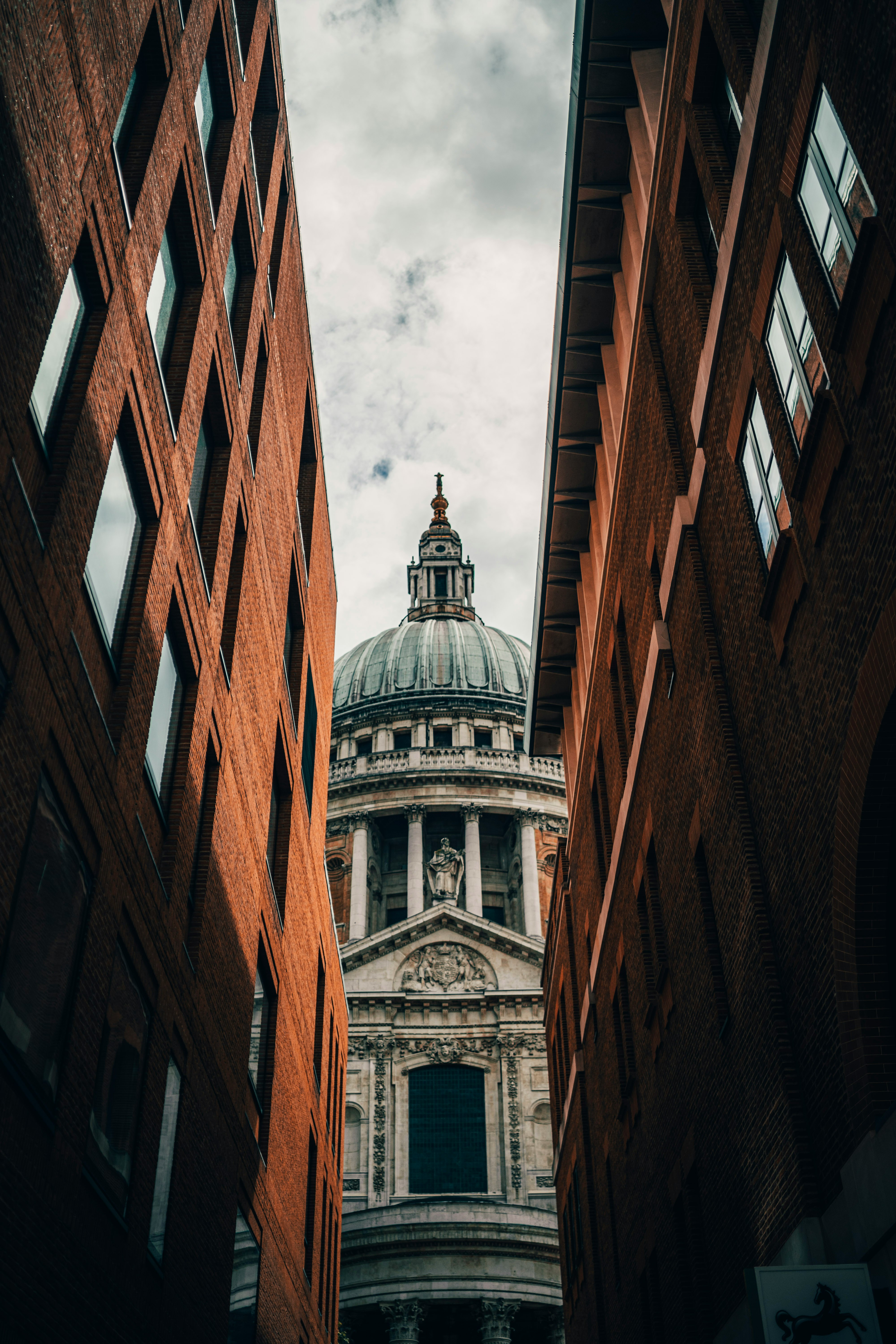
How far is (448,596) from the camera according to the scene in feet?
348

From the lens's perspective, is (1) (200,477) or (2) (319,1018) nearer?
(1) (200,477)

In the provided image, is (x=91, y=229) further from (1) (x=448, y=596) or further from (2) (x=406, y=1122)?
(1) (x=448, y=596)

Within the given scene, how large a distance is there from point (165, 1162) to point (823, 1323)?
8.66m

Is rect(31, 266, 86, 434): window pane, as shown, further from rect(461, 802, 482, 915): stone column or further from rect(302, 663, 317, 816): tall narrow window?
rect(461, 802, 482, 915): stone column

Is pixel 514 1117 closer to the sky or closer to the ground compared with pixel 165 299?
closer to the sky

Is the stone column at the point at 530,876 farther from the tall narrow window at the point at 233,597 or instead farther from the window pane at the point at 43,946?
the window pane at the point at 43,946

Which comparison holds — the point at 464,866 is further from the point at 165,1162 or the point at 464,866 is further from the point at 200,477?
the point at 165,1162

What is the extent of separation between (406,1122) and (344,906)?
2645cm

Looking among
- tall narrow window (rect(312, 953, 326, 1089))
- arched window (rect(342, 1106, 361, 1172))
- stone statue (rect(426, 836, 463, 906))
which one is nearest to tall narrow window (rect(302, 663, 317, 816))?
tall narrow window (rect(312, 953, 326, 1089))

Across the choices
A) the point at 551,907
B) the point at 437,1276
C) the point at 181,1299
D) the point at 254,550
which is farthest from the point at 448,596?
the point at 181,1299

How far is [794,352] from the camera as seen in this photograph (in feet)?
38.5

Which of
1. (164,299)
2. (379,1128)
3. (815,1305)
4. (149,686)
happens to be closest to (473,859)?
(379,1128)

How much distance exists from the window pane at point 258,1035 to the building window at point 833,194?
49.7 feet

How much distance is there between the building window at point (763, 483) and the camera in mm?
12523
